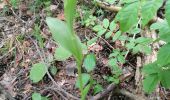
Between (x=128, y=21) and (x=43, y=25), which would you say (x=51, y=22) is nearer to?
(x=128, y=21)

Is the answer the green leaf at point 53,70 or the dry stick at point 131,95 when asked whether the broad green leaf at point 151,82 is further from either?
the green leaf at point 53,70

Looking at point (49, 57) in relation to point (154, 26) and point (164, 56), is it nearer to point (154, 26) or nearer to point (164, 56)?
point (154, 26)

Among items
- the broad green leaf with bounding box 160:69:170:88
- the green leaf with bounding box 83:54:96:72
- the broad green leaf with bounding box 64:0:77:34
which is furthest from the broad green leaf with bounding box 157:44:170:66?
the green leaf with bounding box 83:54:96:72

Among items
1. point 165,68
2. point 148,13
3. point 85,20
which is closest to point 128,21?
point 148,13

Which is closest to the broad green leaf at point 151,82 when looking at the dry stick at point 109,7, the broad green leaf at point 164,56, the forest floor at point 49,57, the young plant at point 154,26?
the young plant at point 154,26

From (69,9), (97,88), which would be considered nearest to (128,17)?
(69,9)

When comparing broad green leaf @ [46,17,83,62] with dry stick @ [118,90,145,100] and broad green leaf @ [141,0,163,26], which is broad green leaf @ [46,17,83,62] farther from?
dry stick @ [118,90,145,100]
